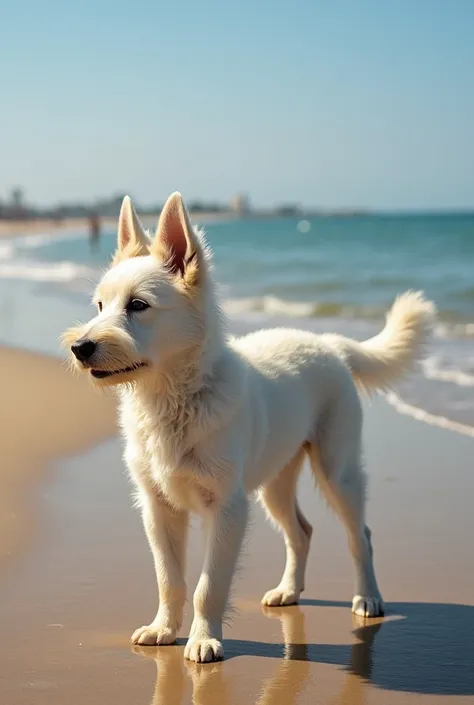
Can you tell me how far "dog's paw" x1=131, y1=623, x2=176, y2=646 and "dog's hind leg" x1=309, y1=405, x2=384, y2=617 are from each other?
104cm

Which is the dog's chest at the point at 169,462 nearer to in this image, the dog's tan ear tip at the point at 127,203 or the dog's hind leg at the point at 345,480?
the dog's tan ear tip at the point at 127,203

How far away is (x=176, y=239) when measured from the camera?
173 inches

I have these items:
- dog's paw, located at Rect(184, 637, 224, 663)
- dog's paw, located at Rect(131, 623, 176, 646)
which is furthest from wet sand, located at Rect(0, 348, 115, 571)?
dog's paw, located at Rect(184, 637, 224, 663)

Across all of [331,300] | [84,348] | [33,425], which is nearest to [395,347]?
[84,348]

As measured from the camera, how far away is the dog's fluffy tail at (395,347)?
18.9ft

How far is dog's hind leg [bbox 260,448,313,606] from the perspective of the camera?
5.23m

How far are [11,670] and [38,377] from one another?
7126 mm

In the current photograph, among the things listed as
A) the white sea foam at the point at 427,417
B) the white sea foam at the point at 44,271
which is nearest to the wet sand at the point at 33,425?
the white sea foam at the point at 427,417

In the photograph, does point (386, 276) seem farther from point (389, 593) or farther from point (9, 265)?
point (389, 593)

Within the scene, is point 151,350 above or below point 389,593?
above

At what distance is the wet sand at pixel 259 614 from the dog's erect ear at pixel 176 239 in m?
1.33

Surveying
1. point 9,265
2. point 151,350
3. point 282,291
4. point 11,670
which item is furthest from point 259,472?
point 9,265

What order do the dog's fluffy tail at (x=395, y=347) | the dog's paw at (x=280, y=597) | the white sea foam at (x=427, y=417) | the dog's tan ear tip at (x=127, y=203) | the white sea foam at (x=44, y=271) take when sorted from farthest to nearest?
the white sea foam at (x=44, y=271), the white sea foam at (x=427, y=417), the dog's fluffy tail at (x=395, y=347), the dog's paw at (x=280, y=597), the dog's tan ear tip at (x=127, y=203)

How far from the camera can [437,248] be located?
155 ft
